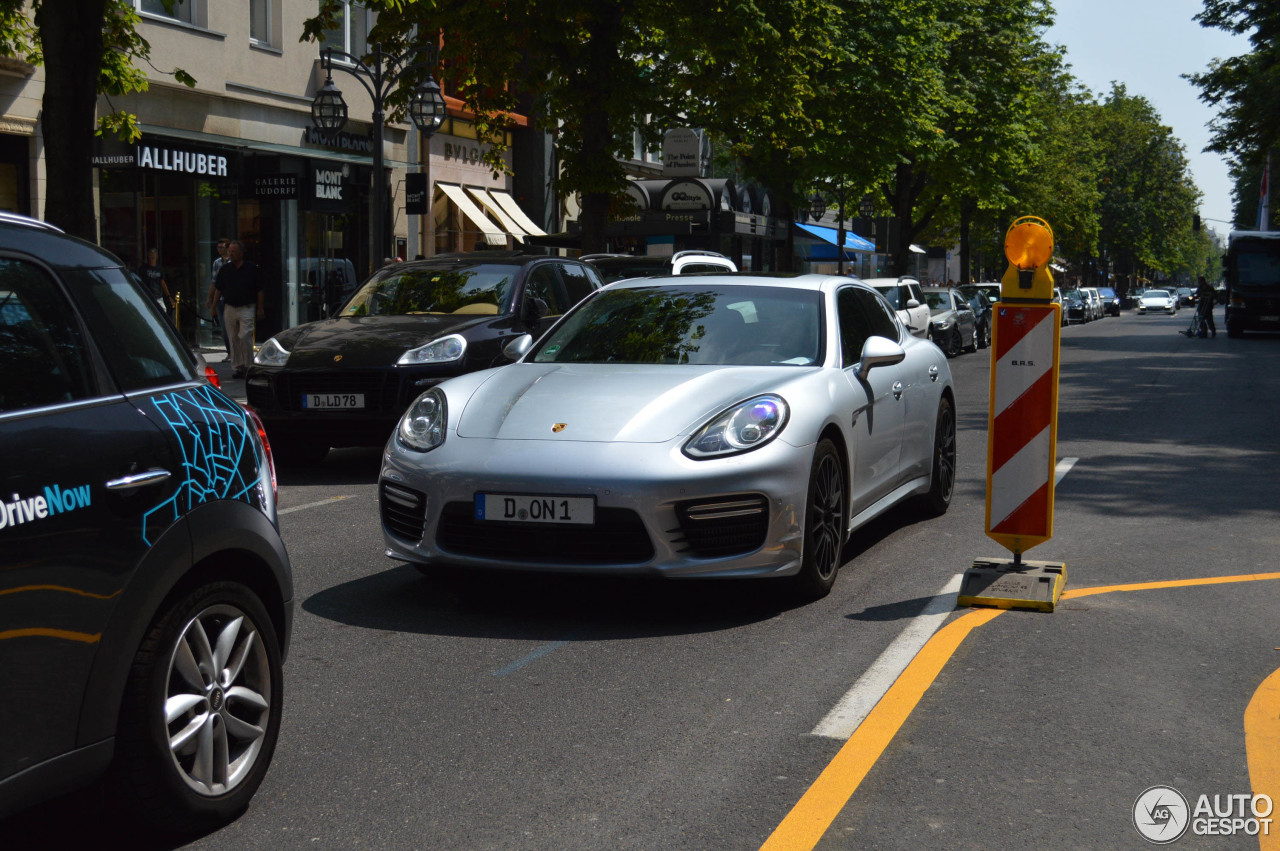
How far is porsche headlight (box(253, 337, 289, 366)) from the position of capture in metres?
10.6

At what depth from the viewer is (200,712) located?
3592 mm

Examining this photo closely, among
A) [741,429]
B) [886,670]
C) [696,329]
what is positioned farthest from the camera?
[696,329]

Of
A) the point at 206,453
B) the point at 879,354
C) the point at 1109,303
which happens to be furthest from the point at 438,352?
the point at 1109,303

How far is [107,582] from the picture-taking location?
10.7ft

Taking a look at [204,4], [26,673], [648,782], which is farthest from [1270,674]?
[204,4]

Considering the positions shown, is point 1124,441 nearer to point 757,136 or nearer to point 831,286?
point 831,286

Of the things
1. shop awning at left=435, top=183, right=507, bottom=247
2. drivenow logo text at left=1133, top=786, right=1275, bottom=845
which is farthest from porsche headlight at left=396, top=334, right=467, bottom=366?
shop awning at left=435, top=183, right=507, bottom=247

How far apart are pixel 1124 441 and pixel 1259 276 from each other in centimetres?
3024

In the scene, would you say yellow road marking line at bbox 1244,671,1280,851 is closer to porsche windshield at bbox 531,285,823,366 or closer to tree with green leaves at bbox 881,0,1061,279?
porsche windshield at bbox 531,285,823,366

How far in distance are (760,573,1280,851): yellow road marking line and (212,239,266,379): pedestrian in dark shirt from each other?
49.3ft

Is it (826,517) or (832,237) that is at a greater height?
(832,237)

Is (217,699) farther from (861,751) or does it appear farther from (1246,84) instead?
(1246,84)

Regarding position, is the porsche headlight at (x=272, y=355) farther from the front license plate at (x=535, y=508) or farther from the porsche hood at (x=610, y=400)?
the front license plate at (x=535, y=508)

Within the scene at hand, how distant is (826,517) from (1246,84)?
3137 centimetres
